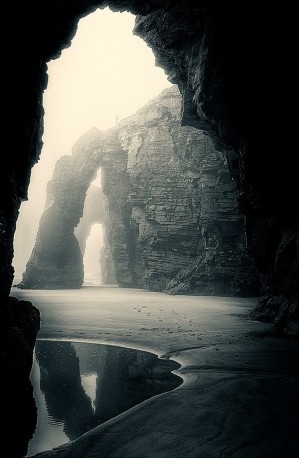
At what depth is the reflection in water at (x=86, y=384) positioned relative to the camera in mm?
3575

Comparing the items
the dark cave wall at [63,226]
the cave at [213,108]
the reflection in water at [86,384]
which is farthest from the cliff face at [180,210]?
the reflection in water at [86,384]

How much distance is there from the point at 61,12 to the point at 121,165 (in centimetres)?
3136

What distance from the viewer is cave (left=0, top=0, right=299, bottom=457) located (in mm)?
5270

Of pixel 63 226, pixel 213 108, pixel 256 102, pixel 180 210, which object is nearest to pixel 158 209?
pixel 180 210

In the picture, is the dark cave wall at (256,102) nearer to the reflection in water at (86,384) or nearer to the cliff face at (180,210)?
the reflection in water at (86,384)

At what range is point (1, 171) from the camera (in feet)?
16.7

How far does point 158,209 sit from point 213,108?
66.8 ft

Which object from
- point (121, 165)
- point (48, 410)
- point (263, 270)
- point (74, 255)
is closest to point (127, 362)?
point (48, 410)

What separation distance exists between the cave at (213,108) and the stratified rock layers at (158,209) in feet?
37.9

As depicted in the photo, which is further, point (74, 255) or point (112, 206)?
point (112, 206)

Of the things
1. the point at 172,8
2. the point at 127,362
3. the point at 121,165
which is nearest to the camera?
the point at 127,362

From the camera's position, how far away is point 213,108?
1256 cm

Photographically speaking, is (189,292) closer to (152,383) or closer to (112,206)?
→ (112,206)

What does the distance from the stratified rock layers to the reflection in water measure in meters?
20.7
